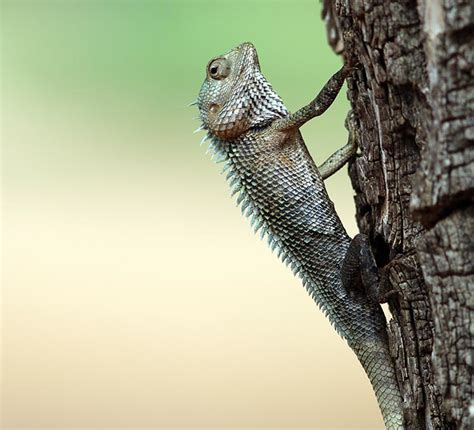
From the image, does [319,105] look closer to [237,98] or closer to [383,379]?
A: [237,98]

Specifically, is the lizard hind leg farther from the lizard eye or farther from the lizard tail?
the lizard eye

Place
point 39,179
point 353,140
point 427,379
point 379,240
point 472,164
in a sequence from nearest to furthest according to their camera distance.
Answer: point 472,164, point 427,379, point 379,240, point 353,140, point 39,179

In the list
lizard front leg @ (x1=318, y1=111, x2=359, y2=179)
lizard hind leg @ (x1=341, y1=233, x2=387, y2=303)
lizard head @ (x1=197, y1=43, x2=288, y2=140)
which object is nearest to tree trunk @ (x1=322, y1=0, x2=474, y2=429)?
lizard hind leg @ (x1=341, y1=233, x2=387, y2=303)

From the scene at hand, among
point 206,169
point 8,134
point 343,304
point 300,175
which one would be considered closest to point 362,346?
point 343,304

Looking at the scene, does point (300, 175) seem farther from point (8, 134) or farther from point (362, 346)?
point (8, 134)

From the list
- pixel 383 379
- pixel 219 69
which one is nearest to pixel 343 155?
pixel 219 69
